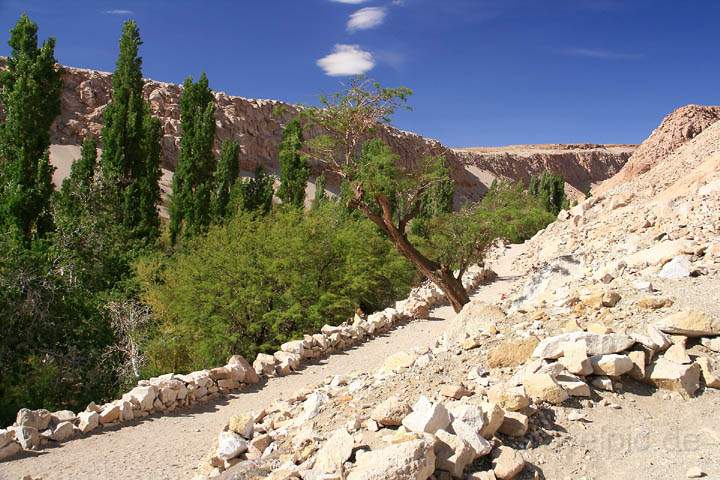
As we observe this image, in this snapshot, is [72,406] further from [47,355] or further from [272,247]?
[272,247]

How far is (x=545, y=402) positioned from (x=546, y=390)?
0.14m

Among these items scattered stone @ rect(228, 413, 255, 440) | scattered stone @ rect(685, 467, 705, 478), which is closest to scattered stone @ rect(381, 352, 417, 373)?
scattered stone @ rect(228, 413, 255, 440)

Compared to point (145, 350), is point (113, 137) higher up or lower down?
higher up

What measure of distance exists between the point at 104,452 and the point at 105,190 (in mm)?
21615

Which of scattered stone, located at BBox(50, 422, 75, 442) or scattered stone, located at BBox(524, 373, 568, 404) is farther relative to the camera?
scattered stone, located at BBox(50, 422, 75, 442)

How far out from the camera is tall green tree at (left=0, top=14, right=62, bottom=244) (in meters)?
20.4

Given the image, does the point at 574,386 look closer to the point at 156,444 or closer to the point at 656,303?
the point at 656,303

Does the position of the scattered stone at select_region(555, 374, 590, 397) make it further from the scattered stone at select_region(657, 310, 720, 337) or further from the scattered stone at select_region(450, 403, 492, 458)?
the scattered stone at select_region(657, 310, 720, 337)

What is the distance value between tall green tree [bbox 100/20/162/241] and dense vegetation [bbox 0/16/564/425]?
7 cm

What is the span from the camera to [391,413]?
4781mm

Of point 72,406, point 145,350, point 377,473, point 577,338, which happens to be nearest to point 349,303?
point 145,350

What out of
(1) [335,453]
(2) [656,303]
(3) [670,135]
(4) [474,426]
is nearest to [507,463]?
(4) [474,426]

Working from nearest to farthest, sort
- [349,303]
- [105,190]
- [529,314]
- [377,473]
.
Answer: [377,473] < [529,314] < [349,303] < [105,190]

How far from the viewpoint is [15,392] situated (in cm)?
1143
